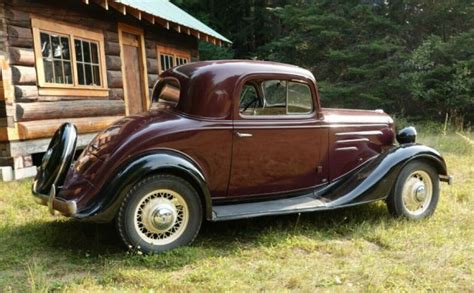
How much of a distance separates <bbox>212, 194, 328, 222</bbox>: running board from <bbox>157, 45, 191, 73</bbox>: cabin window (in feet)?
25.5

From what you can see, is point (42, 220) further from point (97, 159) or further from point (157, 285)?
point (157, 285)

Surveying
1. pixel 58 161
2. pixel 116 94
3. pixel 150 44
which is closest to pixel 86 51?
pixel 116 94

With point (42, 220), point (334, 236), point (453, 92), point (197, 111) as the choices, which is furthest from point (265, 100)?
point (453, 92)

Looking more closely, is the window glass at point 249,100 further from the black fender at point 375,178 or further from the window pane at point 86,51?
the window pane at point 86,51

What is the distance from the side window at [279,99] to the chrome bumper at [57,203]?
6.18 feet

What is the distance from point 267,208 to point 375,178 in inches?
46.8

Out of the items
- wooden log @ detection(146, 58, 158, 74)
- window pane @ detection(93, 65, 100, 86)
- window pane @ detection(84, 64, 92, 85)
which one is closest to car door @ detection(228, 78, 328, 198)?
window pane @ detection(84, 64, 92, 85)

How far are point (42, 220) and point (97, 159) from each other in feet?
4.55

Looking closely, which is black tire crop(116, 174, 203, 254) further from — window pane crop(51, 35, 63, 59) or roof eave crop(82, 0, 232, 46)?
window pane crop(51, 35, 63, 59)

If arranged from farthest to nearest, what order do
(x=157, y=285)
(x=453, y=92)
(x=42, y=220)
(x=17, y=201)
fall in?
(x=453, y=92), (x=17, y=201), (x=42, y=220), (x=157, y=285)

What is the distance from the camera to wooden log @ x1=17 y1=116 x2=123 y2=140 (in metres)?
7.09

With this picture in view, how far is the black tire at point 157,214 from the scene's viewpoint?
12.5 ft

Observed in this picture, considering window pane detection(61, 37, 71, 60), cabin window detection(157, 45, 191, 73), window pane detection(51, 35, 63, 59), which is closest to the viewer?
window pane detection(51, 35, 63, 59)

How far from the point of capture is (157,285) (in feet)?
10.9
